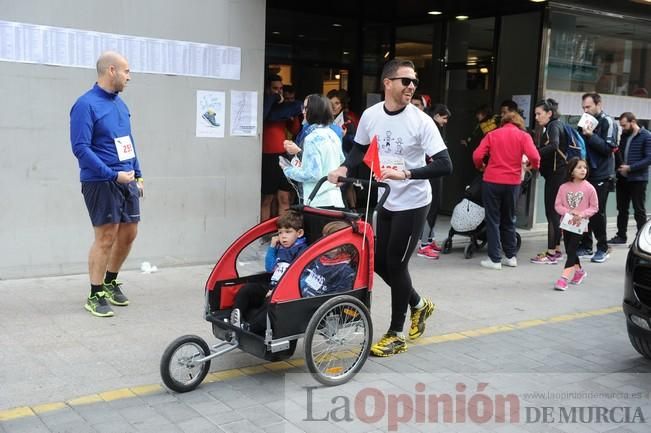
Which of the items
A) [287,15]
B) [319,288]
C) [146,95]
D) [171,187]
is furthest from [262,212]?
[319,288]

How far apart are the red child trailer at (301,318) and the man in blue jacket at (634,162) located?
6.56 metres

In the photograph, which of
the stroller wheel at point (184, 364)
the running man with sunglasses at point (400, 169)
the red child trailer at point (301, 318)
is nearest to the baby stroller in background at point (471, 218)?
the running man with sunglasses at point (400, 169)

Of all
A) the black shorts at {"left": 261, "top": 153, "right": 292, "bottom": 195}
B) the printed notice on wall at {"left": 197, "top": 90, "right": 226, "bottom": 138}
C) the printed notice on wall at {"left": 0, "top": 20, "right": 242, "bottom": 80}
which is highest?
the printed notice on wall at {"left": 0, "top": 20, "right": 242, "bottom": 80}

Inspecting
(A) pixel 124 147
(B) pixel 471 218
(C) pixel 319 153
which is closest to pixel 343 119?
(B) pixel 471 218

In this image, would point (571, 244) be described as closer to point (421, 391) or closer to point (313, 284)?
point (421, 391)

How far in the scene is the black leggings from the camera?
5090mm

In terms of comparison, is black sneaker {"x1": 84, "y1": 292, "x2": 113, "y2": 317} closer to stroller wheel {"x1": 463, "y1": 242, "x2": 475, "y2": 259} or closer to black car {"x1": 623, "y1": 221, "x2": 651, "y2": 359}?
black car {"x1": 623, "y1": 221, "x2": 651, "y2": 359}

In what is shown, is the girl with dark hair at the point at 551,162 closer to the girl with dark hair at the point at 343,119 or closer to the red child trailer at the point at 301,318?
the girl with dark hair at the point at 343,119

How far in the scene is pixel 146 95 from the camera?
7.35m

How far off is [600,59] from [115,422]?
10.5m

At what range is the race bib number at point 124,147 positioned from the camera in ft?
19.1

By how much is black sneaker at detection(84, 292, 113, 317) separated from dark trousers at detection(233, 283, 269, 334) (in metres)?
1.67

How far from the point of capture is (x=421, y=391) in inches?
179

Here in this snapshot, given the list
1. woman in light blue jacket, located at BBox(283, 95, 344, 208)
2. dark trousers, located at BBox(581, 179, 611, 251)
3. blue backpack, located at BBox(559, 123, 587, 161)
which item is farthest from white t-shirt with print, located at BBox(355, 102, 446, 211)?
dark trousers, located at BBox(581, 179, 611, 251)
